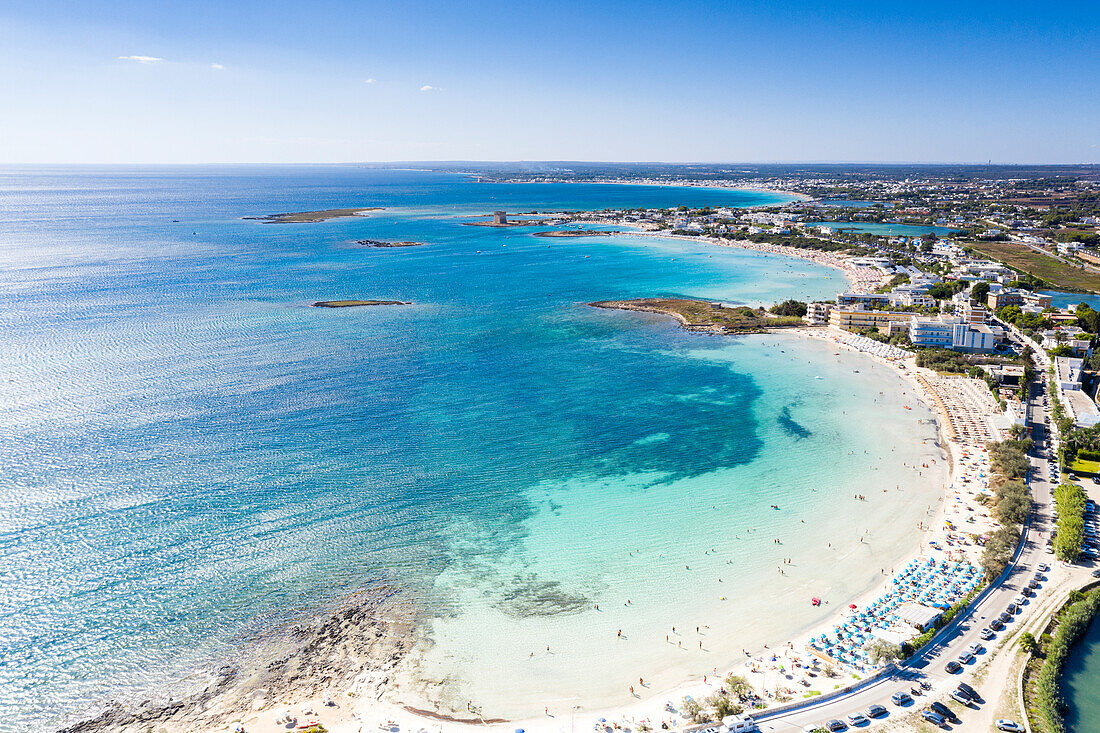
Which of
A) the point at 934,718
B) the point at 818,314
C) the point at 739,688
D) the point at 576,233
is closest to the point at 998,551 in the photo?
the point at 934,718

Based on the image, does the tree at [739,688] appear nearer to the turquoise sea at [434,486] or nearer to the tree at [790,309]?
the turquoise sea at [434,486]

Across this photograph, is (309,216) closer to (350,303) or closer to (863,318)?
(350,303)

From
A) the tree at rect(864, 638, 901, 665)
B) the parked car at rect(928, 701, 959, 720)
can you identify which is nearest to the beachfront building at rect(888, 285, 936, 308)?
the tree at rect(864, 638, 901, 665)

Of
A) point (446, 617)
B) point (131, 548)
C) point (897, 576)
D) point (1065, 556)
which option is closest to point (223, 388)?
point (131, 548)

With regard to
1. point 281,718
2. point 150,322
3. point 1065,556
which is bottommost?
point 281,718

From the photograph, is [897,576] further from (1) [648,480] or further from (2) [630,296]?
(2) [630,296]

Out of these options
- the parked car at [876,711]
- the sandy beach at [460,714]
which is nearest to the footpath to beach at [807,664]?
the sandy beach at [460,714]

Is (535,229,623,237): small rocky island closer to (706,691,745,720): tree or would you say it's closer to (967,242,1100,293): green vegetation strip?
(967,242,1100,293): green vegetation strip
